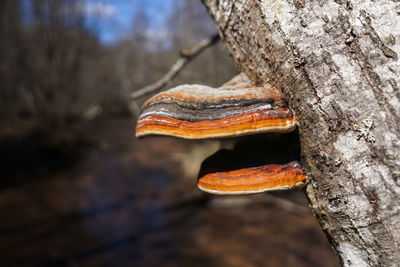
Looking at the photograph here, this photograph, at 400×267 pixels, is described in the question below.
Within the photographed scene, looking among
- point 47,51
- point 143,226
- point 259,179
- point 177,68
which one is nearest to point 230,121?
point 259,179

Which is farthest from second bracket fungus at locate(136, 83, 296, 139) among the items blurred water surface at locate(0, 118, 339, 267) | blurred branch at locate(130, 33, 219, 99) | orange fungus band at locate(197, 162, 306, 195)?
blurred water surface at locate(0, 118, 339, 267)

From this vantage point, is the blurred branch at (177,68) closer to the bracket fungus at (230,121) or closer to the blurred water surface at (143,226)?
the bracket fungus at (230,121)

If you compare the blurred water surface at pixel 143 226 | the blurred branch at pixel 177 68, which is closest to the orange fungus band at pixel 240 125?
the blurred branch at pixel 177 68

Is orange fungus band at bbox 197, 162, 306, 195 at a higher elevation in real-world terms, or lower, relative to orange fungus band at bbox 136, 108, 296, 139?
lower

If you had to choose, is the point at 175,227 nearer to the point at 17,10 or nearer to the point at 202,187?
the point at 202,187

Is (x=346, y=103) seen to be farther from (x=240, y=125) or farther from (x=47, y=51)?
(x=47, y=51)

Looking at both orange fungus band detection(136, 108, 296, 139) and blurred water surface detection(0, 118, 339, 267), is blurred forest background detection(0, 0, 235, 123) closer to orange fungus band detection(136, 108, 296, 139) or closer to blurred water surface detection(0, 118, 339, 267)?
blurred water surface detection(0, 118, 339, 267)
